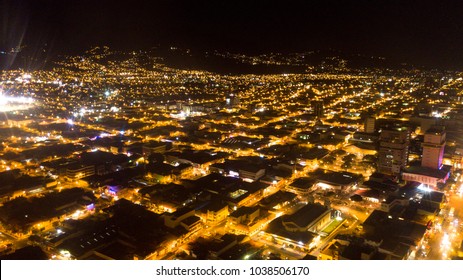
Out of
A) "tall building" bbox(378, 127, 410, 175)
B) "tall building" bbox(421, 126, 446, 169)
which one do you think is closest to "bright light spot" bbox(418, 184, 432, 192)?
"tall building" bbox(378, 127, 410, 175)

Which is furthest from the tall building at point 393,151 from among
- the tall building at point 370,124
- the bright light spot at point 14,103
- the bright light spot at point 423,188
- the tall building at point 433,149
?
the bright light spot at point 14,103

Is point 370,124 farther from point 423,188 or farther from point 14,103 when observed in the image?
point 14,103

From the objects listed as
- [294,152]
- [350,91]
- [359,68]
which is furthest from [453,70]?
[294,152]

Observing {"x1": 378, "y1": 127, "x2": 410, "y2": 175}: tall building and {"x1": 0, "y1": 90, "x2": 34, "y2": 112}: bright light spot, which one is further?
{"x1": 0, "y1": 90, "x2": 34, "y2": 112}: bright light spot

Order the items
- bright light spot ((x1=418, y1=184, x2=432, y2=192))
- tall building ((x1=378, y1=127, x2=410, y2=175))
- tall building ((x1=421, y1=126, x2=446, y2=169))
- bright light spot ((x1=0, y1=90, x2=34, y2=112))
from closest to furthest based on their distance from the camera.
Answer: bright light spot ((x1=418, y1=184, x2=432, y2=192)) < tall building ((x1=421, y1=126, x2=446, y2=169)) < tall building ((x1=378, y1=127, x2=410, y2=175)) < bright light spot ((x1=0, y1=90, x2=34, y2=112))

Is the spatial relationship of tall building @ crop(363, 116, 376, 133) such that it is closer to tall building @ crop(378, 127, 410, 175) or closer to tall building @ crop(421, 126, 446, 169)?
tall building @ crop(378, 127, 410, 175)

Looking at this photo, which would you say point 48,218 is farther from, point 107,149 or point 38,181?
point 107,149

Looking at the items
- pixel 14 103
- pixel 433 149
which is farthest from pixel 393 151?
pixel 14 103
